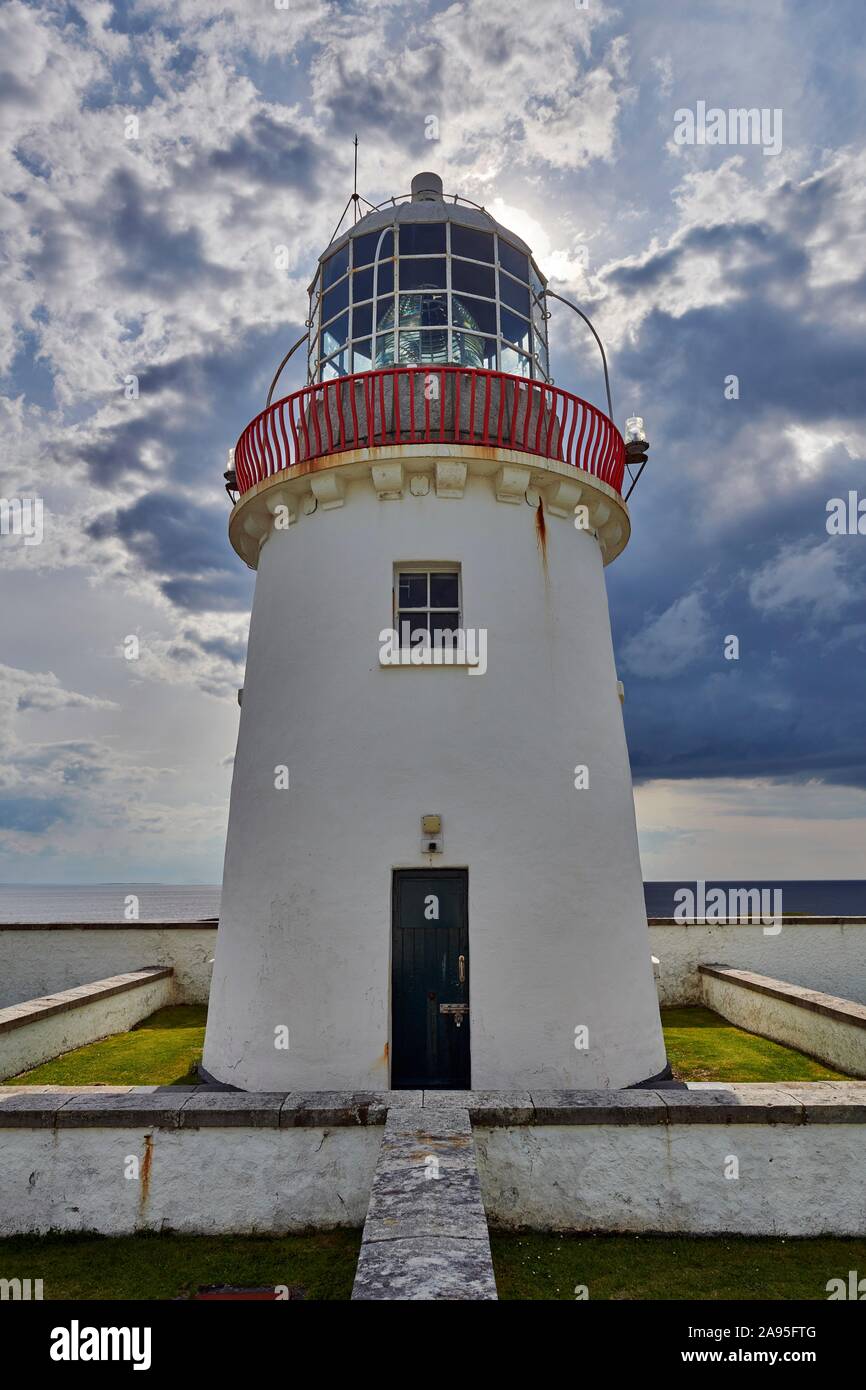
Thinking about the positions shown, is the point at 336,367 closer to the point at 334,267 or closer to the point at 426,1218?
the point at 334,267

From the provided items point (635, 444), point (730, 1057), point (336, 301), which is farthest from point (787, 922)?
point (336, 301)

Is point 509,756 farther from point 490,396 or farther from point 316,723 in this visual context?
point 490,396

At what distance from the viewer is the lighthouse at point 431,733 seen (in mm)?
7742

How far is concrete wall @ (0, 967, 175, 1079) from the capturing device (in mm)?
9688

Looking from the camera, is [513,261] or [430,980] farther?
[513,261]

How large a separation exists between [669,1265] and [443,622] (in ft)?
19.7

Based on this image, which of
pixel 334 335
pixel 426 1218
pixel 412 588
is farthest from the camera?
pixel 334 335

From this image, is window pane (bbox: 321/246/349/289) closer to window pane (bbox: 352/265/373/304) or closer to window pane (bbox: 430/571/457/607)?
window pane (bbox: 352/265/373/304)

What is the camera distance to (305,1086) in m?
7.52

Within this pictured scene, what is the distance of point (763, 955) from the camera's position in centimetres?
1455

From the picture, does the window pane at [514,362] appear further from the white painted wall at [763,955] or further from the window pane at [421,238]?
the white painted wall at [763,955]

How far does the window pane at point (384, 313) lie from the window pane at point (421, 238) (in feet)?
2.08

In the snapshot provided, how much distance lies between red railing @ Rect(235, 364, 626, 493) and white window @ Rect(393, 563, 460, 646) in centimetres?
141

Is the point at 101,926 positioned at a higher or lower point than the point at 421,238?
lower
